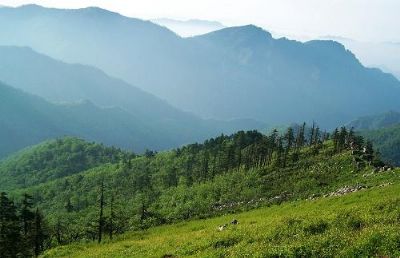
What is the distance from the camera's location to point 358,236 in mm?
34250

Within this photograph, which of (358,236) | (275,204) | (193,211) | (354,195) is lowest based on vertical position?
(193,211)

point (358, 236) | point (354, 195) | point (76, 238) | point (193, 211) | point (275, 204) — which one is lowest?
point (76, 238)

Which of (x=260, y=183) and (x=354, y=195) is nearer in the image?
(x=354, y=195)

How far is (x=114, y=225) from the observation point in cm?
13162

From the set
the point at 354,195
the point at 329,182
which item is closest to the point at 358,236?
the point at 354,195

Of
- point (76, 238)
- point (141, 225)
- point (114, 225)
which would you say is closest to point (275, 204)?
point (141, 225)

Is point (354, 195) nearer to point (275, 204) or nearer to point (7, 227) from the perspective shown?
point (275, 204)

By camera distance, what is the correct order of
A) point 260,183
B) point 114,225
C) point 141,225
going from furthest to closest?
point 260,183, point 114,225, point 141,225

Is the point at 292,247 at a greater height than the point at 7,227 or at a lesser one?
greater

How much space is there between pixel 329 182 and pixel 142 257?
6972 cm

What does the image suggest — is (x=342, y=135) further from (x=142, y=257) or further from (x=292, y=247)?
(x=292, y=247)

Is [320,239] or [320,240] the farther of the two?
[320,239]

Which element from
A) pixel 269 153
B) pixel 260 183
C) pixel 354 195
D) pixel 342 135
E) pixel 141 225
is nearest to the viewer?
pixel 354 195

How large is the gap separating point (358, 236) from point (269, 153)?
146 m
